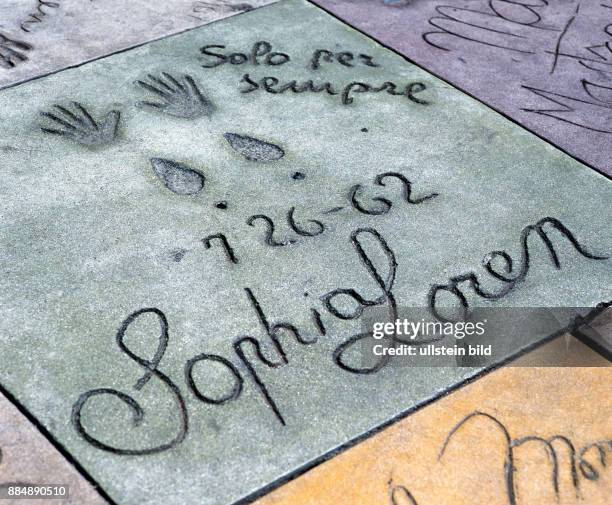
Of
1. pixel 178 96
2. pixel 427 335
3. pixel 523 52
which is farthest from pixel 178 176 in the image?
pixel 523 52

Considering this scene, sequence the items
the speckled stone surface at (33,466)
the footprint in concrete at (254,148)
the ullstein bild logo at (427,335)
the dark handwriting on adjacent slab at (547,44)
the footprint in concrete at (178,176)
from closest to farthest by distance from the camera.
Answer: the speckled stone surface at (33,466) → the ullstein bild logo at (427,335) → the footprint in concrete at (178,176) → the footprint in concrete at (254,148) → the dark handwriting on adjacent slab at (547,44)

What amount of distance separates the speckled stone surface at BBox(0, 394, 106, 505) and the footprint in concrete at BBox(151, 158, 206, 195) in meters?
1.13

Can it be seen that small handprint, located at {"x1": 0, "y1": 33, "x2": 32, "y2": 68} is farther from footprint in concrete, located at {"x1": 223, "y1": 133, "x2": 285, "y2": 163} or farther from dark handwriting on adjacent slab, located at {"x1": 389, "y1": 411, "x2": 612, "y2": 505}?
dark handwriting on adjacent slab, located at {"x1": 389, "y1": 411, "x2": 612, "y2": 505}

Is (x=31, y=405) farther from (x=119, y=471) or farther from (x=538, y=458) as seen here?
(x=538, y=458)

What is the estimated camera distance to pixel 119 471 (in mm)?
2164

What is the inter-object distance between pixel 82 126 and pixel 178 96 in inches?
17.3

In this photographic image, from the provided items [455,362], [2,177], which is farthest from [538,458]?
[2,177]

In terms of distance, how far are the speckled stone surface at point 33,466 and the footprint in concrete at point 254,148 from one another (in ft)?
4.69

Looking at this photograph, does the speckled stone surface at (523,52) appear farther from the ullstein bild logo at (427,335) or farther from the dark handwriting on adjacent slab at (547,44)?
the ullstein bild logo at (427,335)

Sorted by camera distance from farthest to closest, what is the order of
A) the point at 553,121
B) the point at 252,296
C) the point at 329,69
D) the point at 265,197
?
the point at 329,69
the point at 553,121
the point at 265,197
the point at 252,296

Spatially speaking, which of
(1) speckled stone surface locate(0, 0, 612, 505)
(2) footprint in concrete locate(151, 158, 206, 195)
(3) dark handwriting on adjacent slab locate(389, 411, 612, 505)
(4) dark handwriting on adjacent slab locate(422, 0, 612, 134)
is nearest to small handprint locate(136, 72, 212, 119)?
(1) speckled stone surface locate(0, 0, 612, 505)

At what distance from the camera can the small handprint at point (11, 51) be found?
3.89m

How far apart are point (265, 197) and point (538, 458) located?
4.43ft

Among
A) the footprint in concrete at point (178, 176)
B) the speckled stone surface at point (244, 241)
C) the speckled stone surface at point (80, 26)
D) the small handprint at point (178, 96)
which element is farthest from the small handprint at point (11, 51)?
the footprint in concrete at point (178, 176)
